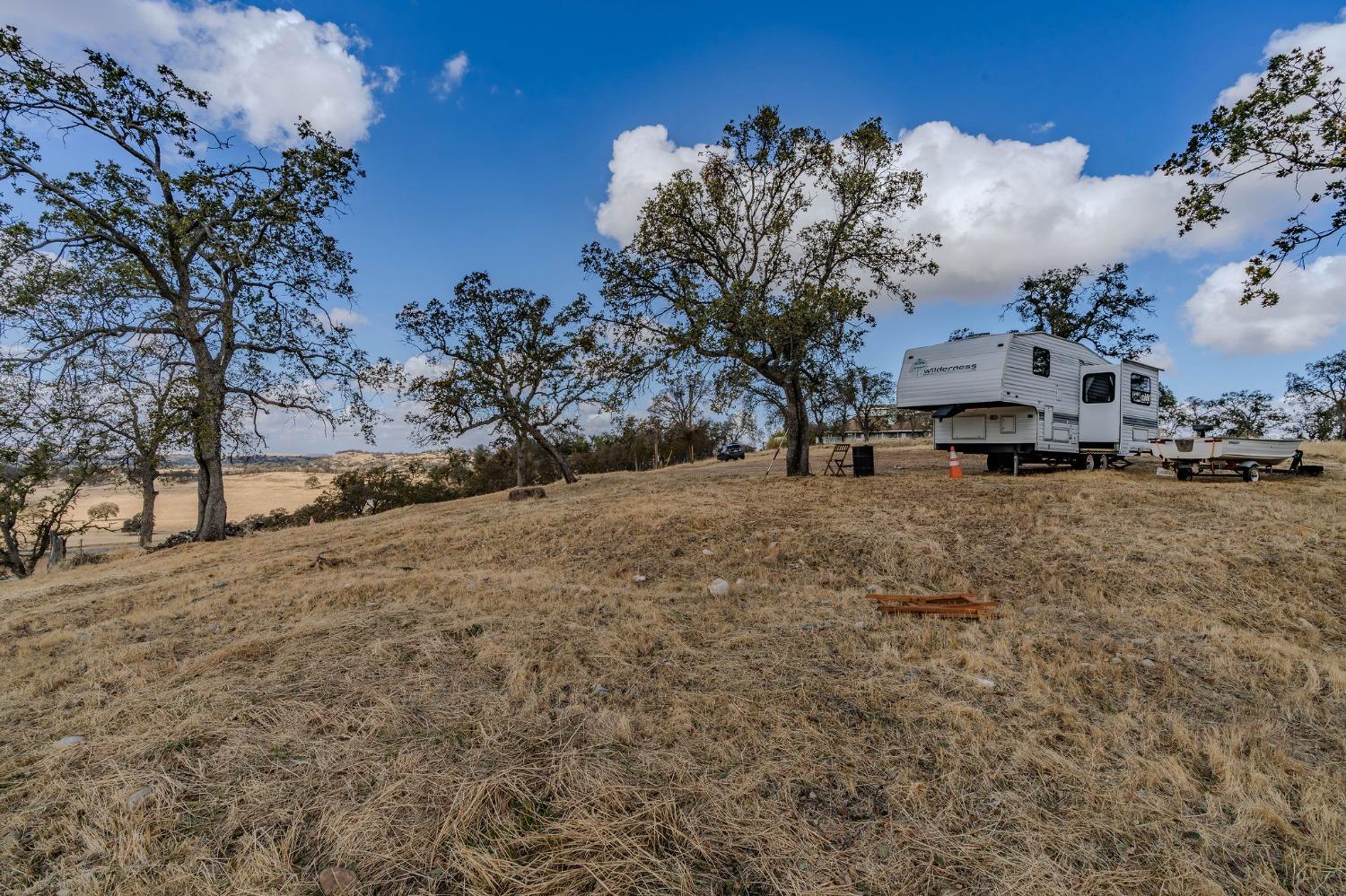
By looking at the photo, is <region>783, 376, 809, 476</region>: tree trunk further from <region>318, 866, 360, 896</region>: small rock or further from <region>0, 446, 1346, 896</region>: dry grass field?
<region>318, 866, 360, 896</region>: small rock

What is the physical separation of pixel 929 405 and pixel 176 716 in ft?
46.1

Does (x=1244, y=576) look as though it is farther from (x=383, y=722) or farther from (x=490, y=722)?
(x=383, y=722)

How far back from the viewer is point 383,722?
297 cm

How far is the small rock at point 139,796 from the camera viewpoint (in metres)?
2.30

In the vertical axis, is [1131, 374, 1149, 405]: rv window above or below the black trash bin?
above

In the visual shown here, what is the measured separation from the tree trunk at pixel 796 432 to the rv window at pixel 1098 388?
23.2ft

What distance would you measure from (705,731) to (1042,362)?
1338 cm

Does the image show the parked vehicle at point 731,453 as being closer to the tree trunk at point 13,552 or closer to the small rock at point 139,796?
the tree trunk at point 13,552

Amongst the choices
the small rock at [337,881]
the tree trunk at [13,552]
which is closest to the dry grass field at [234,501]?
the tree trunk at [13,552]

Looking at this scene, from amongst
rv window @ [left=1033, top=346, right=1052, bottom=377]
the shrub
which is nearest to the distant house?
rv window @ [left=1033, top=346, right=1052, bottom=377]

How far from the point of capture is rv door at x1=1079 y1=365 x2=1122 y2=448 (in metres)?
13.6

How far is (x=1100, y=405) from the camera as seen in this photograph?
1369 centimetres

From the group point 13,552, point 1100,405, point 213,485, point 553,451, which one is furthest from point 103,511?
point 1100,405

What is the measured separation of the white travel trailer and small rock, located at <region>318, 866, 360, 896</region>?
43.4 ft
